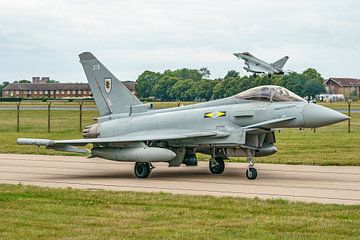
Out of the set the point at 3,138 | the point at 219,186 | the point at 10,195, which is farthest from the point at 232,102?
the point at 3,138

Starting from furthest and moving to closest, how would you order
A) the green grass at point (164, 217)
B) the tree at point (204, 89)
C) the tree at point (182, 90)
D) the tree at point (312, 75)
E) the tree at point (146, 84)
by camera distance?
the tree at point (146, 84)
the tree at point (182, 90)
the tree at point (204, 89)
the tree at point (312, 75)
the green grass at point (164, 217)

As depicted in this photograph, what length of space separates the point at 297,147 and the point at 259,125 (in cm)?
933

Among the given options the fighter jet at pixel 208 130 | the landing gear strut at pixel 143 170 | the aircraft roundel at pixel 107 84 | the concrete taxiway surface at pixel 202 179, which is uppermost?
the aircraft roundel at pixel 107 84

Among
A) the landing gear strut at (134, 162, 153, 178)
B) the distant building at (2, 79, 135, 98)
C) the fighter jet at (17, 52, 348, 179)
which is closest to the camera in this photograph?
the fighter jet at (17, 52, 348, 179)

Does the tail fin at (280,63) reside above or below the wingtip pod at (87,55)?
above

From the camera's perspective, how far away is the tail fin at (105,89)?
20.1m

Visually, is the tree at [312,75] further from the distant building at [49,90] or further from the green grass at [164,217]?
the distant building at [49,90]

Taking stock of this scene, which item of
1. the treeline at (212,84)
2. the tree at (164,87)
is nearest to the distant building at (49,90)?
the treeline at (212,84)

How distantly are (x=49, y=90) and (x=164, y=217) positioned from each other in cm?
11498

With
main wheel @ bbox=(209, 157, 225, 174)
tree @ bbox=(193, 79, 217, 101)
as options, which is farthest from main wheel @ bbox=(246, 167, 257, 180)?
tree @ bbox=(193, 79, 217, 101)

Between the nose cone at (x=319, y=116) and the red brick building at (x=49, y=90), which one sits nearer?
the nose cone at (x=319, y=116)

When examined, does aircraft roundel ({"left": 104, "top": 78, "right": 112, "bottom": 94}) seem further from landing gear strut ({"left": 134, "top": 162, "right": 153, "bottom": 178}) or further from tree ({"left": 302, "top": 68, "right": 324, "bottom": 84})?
tree ({"left": 302, "top": 68, "right": 324, "bottom": 84})

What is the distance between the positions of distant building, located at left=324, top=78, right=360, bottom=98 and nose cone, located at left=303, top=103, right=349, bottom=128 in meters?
17.5

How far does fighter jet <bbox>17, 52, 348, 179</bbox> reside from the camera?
17.5 meters
